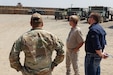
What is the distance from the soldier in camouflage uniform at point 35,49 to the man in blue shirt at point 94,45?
60.0 inches

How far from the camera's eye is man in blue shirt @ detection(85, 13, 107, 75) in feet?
18.6

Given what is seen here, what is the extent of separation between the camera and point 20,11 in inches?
2554

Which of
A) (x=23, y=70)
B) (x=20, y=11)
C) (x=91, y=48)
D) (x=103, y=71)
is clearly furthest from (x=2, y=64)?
(x=20, y=11)

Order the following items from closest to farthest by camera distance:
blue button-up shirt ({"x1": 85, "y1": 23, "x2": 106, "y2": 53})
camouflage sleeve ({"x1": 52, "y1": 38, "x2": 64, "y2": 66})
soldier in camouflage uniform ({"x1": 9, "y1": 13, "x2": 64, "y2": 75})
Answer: soldier in camouflage uniform ({"x1": 9, "y1": 13, "x2": 64, "y2": 75}) < camouflage sleeve ({"x1": 52, "y1": 38, "x2": 64, "y2": 66}) < blue button-up shirt ({"x1": 85, "y1": 23, "x2": 106, "y2": 53})

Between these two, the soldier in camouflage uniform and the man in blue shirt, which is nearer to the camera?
the soldier in camouflage uniform

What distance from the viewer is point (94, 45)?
224 inches

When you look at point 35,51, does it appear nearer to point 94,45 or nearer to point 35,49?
point 35,49

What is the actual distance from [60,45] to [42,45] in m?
0.27

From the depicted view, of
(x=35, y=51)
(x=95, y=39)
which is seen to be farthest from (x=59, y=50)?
(x=95, y=39)

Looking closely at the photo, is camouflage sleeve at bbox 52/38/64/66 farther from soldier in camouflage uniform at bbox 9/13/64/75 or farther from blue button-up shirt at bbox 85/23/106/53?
blue button-up shirt at bbox 85/23/106/53

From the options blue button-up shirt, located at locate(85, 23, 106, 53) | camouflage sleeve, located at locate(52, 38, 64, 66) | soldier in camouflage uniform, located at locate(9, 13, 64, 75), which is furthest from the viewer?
blue button-up shirt, located at locate(85, 23, 106, 53)

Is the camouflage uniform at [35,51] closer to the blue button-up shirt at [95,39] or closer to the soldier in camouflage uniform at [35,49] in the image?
the soldier in camouflage uniform at [35,49]

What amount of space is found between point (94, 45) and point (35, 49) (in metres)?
1.75

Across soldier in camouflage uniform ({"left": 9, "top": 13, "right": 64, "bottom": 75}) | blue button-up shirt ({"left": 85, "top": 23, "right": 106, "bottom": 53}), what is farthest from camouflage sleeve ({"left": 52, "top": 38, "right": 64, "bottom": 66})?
blue button-up shirt ({"left": 85, "top": 23, "right": 106, "bottom": 53})
